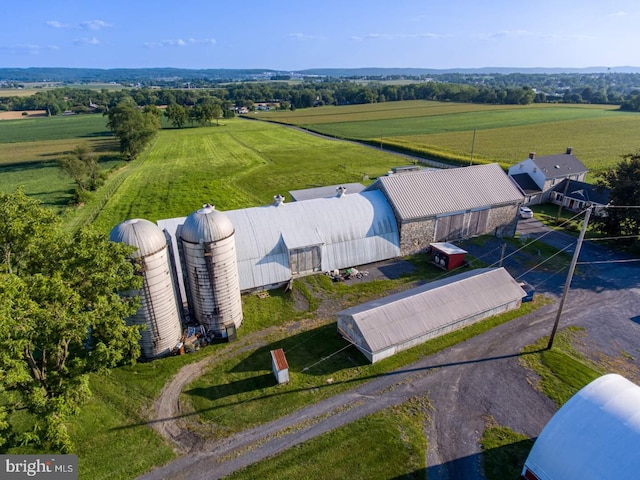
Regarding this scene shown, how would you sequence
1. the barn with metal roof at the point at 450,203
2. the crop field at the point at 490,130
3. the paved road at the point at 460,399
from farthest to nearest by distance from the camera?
the crop field at the point at 490,130 → the barn with metal roof at the point at 450,203 → the paved road at the point at 460,399

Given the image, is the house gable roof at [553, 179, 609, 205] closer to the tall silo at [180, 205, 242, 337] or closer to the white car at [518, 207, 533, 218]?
the white car at [518, 207, 533, 218]

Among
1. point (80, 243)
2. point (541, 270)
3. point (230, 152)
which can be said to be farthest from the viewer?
point (230, 152)

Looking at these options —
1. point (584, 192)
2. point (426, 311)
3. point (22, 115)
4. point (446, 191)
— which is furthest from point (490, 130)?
point (22, 115)

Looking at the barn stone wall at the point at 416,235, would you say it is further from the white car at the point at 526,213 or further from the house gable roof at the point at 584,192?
the house gable roof at the point at 584,192

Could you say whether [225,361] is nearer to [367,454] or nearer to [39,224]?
[367,454]

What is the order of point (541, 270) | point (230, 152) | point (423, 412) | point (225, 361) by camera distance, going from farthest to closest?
point (230, 152), point (541, 270), point (225, 361), point (423, 412)

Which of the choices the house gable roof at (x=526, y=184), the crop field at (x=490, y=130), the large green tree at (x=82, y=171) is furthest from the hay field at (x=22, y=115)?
the house gable roof at (x=526, y=184)

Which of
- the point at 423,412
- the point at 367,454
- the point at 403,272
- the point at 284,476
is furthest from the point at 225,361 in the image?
the point at 403,272
